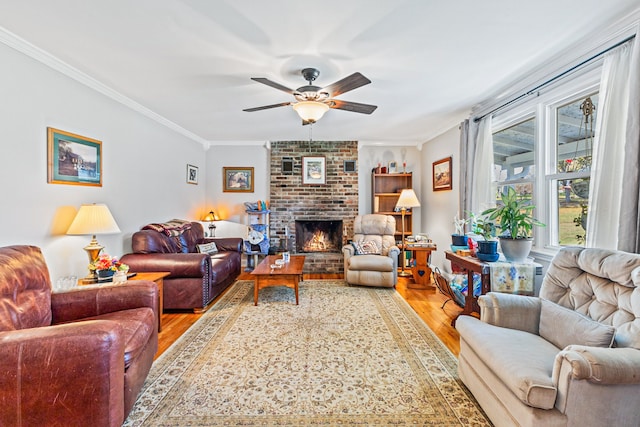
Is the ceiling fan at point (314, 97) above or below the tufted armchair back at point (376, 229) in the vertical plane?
above

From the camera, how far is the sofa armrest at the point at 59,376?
1.25 m

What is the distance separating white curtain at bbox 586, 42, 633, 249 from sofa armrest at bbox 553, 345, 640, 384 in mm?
1179

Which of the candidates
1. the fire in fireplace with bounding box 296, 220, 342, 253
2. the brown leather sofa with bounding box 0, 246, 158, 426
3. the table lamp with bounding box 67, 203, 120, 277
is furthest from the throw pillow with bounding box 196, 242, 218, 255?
the brown leather sofa with bounding box 0, 246, 158, 426

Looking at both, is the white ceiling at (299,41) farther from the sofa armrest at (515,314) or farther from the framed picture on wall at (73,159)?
the sofa armrest at (515,314)

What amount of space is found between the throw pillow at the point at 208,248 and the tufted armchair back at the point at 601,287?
3.97 meters

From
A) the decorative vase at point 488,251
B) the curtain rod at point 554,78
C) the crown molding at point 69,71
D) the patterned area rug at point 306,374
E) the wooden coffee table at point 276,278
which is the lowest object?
the patterned area rug at point 306,374

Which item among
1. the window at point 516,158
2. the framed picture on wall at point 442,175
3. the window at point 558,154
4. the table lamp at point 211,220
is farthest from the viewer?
the table lamp at point 211,220

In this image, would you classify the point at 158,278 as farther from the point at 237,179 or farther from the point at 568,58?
the point at 568,58

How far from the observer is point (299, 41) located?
7.09 feet

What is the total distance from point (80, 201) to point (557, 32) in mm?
4313

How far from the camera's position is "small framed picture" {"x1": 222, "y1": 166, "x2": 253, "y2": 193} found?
18.5 feet

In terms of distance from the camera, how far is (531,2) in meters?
1.75

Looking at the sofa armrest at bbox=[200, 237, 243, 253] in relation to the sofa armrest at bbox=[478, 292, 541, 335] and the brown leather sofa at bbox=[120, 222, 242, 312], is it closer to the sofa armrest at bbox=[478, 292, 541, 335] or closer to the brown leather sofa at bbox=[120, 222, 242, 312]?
the brown leather sofa at bbox=[120, 222, 242, 312]

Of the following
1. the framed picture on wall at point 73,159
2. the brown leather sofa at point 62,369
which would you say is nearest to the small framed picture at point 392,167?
the framed picture on wall at point 73,159
